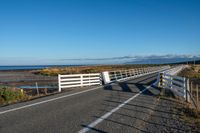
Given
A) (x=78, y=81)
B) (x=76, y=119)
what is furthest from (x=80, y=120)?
(x=78, y=81)

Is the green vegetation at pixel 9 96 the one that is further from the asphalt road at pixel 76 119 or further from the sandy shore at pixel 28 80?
the sandy shore at pixel 28 80

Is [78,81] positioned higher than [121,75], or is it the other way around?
[78,81]

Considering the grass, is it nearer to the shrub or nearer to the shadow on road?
the shadow on road

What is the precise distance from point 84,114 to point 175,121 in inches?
117

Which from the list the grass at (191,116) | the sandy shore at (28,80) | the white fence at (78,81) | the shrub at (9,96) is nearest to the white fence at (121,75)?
the white fence at (78,81)

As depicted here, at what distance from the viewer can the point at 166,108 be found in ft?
31.8

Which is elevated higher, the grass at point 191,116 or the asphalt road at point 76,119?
the asphalt road at point 76,119

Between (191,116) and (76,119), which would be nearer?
(76,119)

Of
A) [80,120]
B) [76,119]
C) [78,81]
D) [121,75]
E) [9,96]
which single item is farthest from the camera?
[121,75]

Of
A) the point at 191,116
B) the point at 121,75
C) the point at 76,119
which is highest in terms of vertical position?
the point at 76,119

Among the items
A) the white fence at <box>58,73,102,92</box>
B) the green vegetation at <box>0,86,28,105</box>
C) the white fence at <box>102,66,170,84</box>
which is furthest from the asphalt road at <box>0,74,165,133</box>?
the white fence at <box>102,66,170,84</box>

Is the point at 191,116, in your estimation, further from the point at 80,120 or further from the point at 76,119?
the point at 76,119

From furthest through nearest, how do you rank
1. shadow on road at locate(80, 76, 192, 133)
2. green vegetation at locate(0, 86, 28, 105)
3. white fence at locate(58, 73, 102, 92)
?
white fence at locate(58, 73, 102, 92), green vegetation at locate(0, 86, 28, 105), shadow on road at locate(80, 76, 192, 133)

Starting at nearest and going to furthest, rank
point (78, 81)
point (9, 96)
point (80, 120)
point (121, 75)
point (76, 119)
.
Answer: point (80, 120) < point (76, 119) < point (9, 96) < point (78, 81) < point (121, 75)
